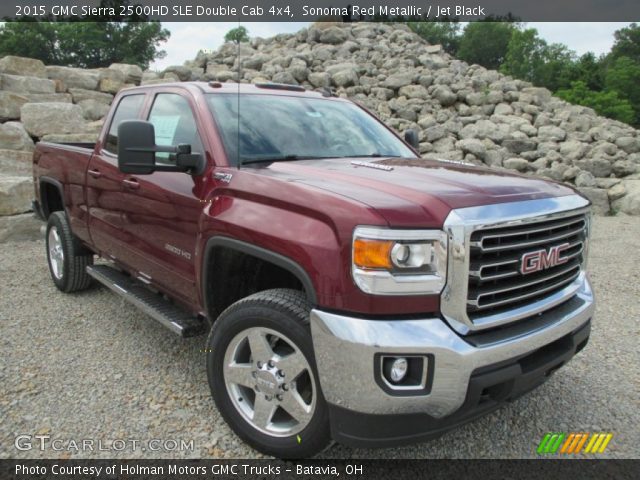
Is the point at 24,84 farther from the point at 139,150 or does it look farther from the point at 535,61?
the point at 535,61

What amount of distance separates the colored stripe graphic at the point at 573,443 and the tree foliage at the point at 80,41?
5094cm

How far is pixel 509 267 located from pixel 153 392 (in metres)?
2.34

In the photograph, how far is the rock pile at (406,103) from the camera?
10484mm

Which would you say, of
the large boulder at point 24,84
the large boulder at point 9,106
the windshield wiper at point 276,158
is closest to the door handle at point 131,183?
the windshield wiper at point 276,158

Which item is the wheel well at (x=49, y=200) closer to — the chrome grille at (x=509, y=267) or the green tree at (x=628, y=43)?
the chrome grille at (x=509, y=267)

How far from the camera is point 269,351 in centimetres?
260

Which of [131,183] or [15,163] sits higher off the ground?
[131,183]

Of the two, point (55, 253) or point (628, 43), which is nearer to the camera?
point (55, 253)

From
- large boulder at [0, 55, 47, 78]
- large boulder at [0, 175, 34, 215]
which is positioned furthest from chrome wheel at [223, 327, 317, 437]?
large boulder at [0, 55, 47, 78]

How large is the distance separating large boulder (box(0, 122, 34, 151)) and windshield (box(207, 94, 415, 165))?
7.35m

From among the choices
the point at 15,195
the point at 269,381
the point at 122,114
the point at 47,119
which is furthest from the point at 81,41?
the point at 269,381

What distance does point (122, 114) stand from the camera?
4531 mm

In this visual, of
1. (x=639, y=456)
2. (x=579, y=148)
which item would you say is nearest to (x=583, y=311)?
(x=639, y=456)

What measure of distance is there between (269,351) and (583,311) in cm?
168
